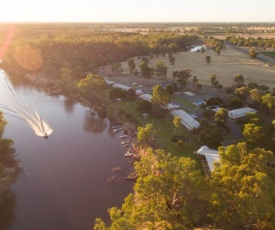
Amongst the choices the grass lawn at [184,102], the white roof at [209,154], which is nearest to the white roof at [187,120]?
the grass lawn at [184,102]

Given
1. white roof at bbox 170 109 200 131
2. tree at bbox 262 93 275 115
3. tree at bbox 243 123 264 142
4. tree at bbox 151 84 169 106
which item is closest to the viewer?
tree at bbox 243 123 264 142

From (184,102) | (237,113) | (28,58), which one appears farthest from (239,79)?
(28,58)

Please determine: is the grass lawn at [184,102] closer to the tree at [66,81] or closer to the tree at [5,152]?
the tree at [66,81]

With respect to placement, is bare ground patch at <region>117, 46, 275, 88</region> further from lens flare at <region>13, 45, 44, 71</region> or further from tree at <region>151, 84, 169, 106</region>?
lens flare at <region>13, 45, 44, 71</region>

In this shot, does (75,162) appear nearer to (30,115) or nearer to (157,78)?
(30,115)

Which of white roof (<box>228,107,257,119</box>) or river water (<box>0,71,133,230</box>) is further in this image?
white roof (<box>228,107,257,119</box>)

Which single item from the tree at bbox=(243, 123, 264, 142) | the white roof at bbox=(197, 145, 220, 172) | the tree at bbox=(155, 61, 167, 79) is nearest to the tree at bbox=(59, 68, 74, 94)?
the tree at bbox=(155, 61, 167, 79)
